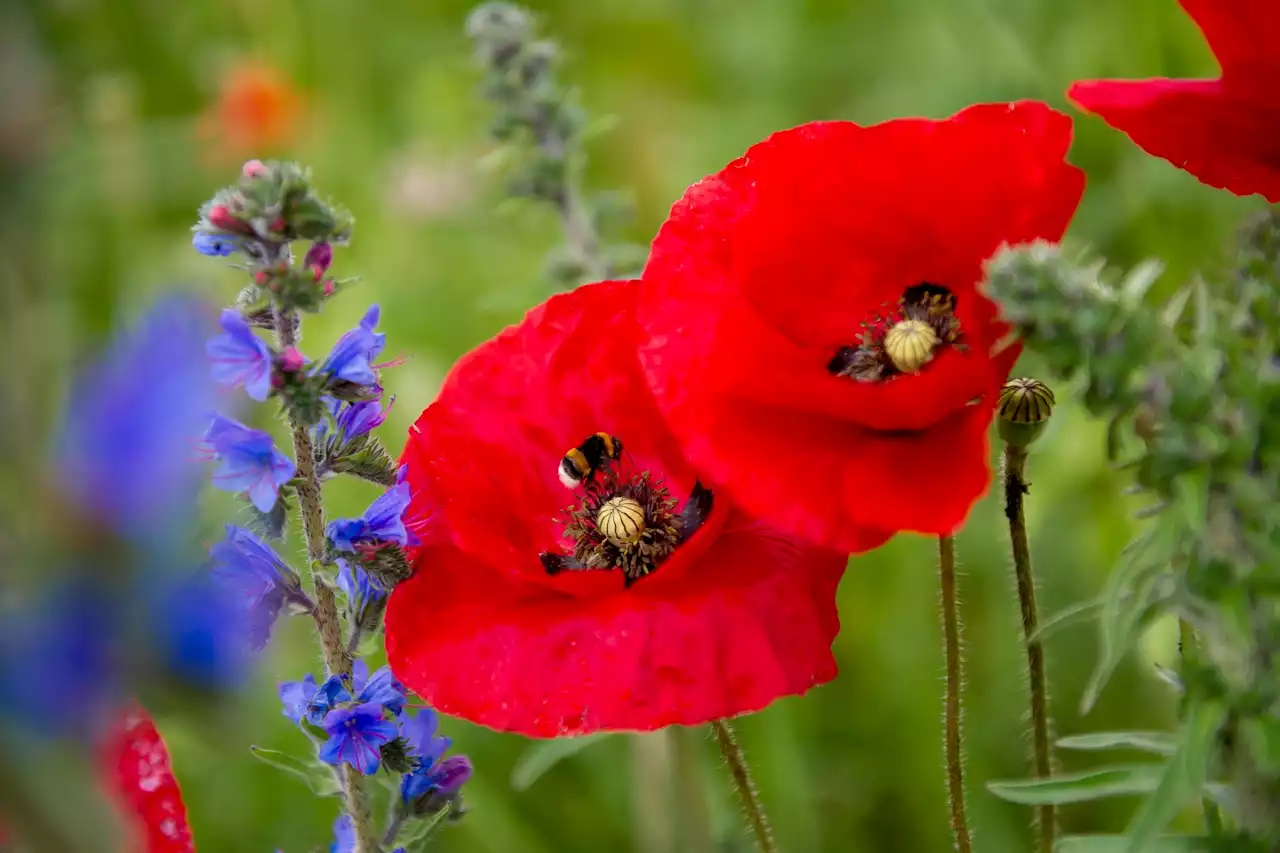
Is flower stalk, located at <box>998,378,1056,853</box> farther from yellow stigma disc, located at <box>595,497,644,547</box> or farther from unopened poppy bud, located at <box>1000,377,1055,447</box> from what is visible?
yellow stigma disc, located at <box>595,497,644,547</box>

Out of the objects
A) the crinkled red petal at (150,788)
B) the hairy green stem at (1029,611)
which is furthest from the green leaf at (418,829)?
the hairy green stem at (1029,611)

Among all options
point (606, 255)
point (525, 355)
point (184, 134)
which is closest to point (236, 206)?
point (525, 355)

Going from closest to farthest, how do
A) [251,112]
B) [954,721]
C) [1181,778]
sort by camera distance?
[1181,778] → [954,721] → [251,112]

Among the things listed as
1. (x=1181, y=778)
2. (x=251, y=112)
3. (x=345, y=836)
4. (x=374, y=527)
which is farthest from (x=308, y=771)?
(x=251, y=112)

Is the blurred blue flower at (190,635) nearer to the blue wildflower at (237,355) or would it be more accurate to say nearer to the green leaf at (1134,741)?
the blue wildflower at (237,355)

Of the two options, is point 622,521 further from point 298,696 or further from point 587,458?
point 298,696
